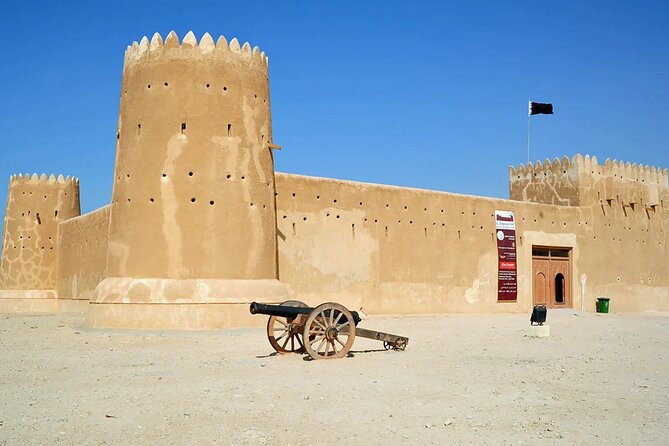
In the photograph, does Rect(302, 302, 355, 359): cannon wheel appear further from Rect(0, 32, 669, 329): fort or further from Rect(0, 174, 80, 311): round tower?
Rect(0, 174, 80, 311): round tower

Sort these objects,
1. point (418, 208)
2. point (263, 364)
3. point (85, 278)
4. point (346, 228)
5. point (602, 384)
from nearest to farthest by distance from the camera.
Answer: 1. point (602, 384)
2. point (263, 364)
3. point (346, 228)
4. point (418, 208)
5. point (85, 278)

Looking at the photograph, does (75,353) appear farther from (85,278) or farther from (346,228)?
(85,278)

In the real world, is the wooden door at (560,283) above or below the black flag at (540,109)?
below

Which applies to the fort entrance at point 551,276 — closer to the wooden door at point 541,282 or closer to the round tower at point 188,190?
the wooden door at point 541,282

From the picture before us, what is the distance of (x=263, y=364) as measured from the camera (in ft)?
29.8

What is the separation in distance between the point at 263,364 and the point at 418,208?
12117mm

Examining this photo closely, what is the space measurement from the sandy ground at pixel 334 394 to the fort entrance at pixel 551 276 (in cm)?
1123

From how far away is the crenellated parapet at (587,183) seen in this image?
2475cm

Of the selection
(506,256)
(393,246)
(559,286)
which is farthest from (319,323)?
(559,286)

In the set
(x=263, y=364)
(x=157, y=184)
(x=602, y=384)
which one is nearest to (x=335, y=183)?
(x=157, y=184)

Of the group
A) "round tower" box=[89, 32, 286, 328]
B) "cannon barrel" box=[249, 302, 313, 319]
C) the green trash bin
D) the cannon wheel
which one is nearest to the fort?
"round tower" box=[89, 32, 286, 328]

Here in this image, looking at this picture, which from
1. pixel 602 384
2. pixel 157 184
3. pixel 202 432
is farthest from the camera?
pixel 157 184

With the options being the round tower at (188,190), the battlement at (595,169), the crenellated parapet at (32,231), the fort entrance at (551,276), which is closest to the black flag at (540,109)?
the battlement at (595,169)

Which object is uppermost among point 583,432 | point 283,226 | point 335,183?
point 335,183
